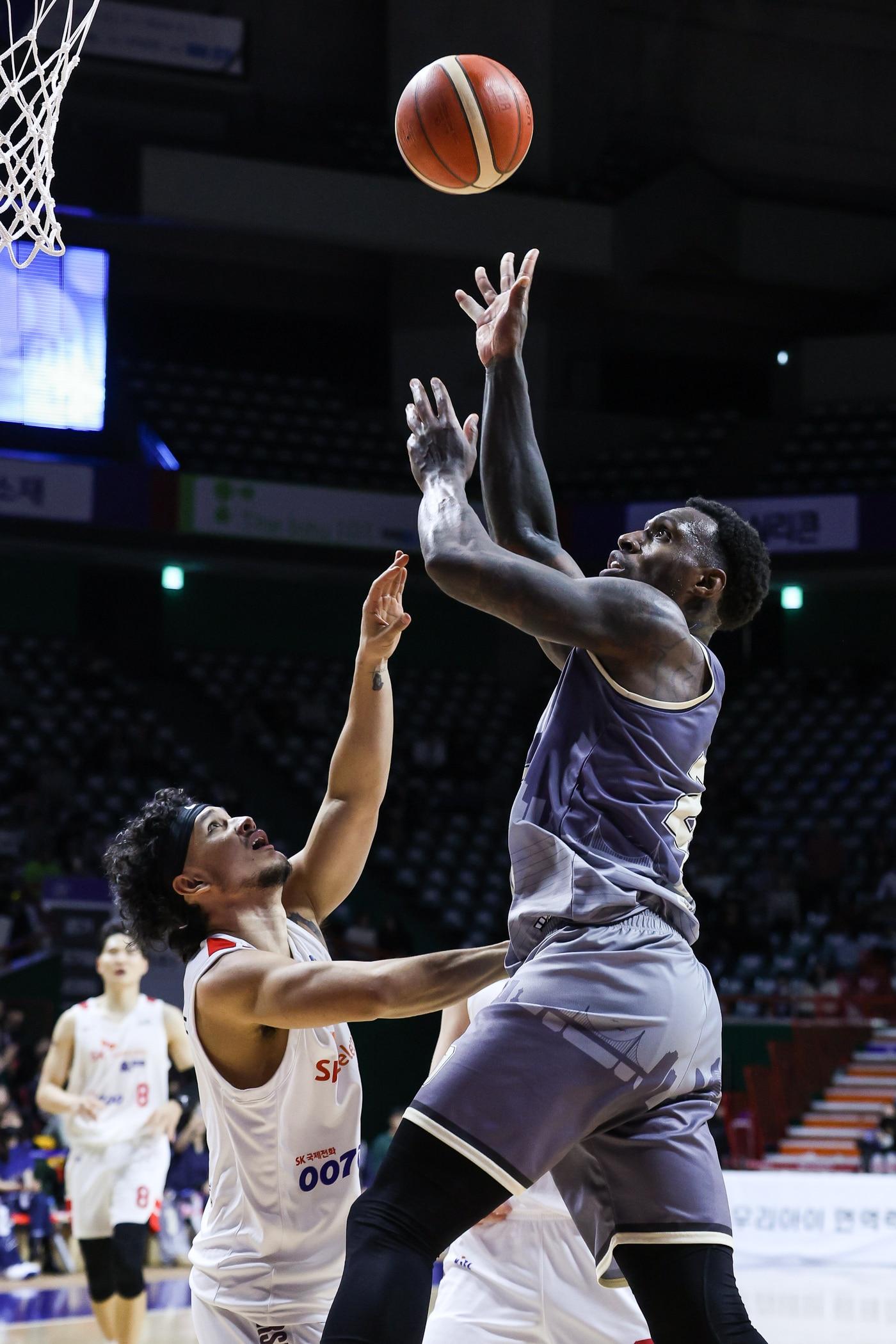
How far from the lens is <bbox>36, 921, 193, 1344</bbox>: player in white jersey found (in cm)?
656

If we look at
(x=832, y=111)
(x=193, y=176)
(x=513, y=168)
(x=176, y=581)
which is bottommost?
(x=176, y=581)

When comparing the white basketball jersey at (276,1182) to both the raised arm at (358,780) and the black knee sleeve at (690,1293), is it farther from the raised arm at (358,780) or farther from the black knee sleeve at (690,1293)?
the black knee sleeve at (690,1293)

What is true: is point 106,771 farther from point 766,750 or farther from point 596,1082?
point 596,1082

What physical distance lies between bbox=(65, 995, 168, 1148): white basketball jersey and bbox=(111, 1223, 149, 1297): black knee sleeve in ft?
1.87

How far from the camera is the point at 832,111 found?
70.2ft

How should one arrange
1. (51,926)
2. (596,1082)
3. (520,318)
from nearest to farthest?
1. (596,1082)
2. (520,318)
3. (51,926)

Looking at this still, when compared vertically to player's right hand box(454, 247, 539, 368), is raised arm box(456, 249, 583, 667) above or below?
below

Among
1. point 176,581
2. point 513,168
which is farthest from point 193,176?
point 513,168

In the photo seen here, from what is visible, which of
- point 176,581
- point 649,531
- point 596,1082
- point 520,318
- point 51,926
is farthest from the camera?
point 176,581

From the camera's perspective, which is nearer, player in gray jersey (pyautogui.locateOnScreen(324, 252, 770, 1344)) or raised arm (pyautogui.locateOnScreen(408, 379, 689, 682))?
player in gray jersey (pyautogui.locateOnScreen(324, 252, 770, 1344))

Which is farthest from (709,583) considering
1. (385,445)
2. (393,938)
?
(385,445)

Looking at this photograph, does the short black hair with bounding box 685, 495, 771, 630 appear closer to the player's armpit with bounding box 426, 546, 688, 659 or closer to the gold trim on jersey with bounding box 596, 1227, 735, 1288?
the player's armpit with bounding box 426, 546, 688, 659

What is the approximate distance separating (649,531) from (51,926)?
11.3 meters

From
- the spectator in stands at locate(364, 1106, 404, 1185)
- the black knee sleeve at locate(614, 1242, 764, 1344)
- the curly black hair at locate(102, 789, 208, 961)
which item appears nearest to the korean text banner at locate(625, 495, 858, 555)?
the spectator in stands at locate(364, 1106, 404, 1185)
